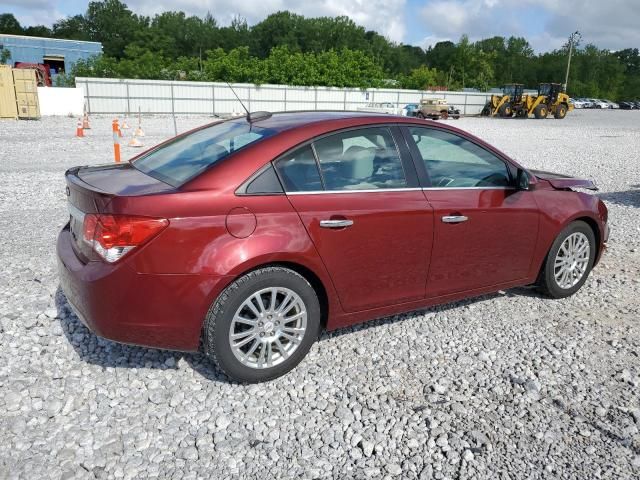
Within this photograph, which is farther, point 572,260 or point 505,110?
point 505,110

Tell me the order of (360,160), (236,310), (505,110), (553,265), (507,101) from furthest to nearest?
(507,101) → (505,110) → (553,265) → (360,160) → (236,310)

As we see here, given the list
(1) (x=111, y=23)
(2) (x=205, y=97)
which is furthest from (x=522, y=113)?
(1) (x=111, y=23)

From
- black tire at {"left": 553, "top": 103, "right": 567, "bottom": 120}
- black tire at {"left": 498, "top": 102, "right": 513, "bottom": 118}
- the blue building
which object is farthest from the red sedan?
the blue building

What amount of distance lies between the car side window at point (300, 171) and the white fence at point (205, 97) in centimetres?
2405

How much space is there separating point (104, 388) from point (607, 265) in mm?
5140

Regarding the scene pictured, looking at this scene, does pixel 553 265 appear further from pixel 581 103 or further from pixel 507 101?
pixel 581 103

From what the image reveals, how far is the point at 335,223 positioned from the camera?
3.38m

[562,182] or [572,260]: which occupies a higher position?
[562,182]

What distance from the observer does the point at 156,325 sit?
3039 mm

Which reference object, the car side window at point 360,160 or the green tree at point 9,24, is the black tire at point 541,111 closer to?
the car side window at point 360,160

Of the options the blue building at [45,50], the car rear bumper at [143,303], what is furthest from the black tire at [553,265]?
the blue building at [45,50]

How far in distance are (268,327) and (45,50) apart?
2337 inches

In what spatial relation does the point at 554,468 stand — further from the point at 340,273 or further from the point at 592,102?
the point at 592,102

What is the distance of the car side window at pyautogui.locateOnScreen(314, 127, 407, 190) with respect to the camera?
3.50 meters
